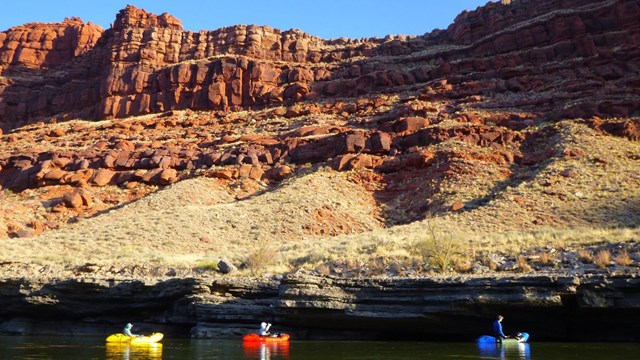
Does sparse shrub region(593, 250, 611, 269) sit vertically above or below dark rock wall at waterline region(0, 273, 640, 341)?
above

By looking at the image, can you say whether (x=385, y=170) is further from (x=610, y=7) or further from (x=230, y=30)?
(x=230, y=30)

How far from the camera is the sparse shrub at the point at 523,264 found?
1845 cm

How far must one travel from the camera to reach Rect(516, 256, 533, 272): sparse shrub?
60.5ft

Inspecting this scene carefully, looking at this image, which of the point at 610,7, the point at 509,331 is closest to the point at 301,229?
the point at 509,331

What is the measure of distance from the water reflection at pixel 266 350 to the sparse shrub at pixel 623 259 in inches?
409

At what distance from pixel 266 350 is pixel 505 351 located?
20.2 feet

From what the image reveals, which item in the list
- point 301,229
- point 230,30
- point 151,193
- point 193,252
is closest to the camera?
point 193,252

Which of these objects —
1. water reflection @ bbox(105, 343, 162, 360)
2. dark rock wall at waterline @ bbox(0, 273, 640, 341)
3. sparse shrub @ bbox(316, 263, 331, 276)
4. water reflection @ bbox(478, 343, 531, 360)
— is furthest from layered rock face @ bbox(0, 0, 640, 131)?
water reflection @ bbox(105, 343, 162, 360)

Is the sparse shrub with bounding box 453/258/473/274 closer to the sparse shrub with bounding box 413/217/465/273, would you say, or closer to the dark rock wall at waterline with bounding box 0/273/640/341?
the sparse shrub with bounding box 413/217/465/273

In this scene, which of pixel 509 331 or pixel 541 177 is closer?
pixel 509 331

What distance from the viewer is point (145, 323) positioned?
20188 mm

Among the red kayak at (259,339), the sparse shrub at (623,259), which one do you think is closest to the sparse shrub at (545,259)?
the sparse shrub at (623,259)

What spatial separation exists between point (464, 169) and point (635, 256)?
19.4m

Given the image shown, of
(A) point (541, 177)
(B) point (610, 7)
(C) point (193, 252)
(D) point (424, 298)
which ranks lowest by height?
(D) point (424, 298)
